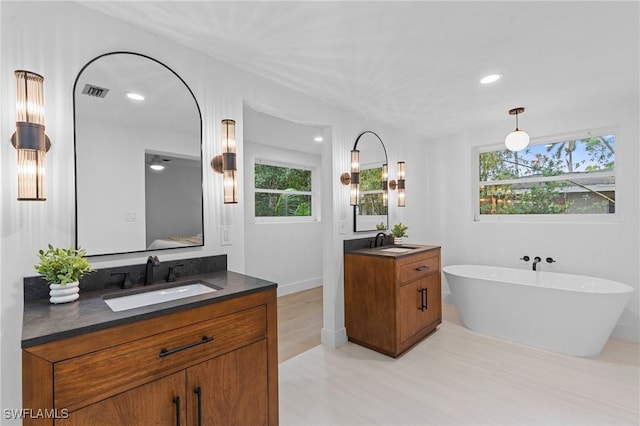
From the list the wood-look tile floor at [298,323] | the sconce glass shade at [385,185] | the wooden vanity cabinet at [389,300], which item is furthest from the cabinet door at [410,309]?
the sconce glass shade at [385,185]

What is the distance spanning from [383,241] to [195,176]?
2.20 metres

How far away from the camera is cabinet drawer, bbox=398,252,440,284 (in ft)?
9.20

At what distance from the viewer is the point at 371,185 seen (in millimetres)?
3584

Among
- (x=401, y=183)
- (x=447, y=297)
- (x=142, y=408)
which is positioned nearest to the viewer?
(x=142, y=408)

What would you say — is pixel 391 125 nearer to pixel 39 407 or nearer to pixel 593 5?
pixel 593 5

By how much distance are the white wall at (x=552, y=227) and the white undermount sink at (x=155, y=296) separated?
3.60m

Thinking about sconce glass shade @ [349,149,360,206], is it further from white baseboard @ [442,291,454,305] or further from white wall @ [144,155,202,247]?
white baseboard @ [442,291,454,305]

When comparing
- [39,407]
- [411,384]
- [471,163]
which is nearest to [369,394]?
[411,384]

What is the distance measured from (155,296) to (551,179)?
169 inches

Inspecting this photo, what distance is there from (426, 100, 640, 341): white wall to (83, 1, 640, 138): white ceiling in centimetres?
44

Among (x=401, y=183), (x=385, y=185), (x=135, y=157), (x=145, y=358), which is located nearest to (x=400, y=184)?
(x=401, y=183)

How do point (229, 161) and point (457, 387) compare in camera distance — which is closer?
point (229, 161)

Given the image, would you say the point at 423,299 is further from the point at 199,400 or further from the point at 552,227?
the point at 199,400

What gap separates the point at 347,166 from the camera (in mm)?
3123
